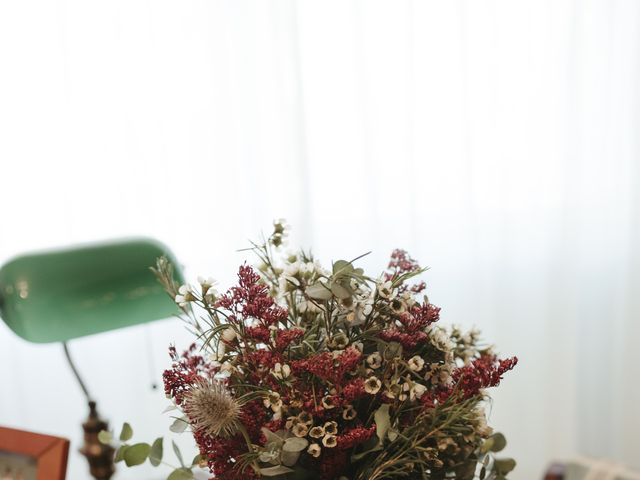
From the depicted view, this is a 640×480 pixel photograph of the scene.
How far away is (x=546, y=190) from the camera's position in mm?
2135

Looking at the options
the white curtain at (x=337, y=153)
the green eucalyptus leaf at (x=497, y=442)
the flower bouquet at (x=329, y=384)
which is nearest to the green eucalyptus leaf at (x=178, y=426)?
the flower bouquet at (x=329, y=384)

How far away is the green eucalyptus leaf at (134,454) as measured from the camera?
2.80 feet

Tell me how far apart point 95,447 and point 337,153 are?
1.13m

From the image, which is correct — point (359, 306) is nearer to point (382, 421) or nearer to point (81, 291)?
point (382, 421)

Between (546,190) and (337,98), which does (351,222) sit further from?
(546,190)

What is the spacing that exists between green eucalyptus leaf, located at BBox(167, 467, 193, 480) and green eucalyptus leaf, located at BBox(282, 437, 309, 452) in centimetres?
16

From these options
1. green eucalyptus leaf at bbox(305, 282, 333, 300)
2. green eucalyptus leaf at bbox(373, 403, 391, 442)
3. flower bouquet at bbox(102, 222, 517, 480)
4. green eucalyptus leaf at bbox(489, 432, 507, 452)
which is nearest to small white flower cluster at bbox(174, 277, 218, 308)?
flower bouquet at bbox(102, 222, 517, 480)

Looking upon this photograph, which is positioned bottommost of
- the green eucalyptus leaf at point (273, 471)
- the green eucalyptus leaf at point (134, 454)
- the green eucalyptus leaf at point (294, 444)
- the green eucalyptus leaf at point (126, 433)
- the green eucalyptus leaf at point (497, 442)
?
the green eucalyptus leaf at point (497, 442)

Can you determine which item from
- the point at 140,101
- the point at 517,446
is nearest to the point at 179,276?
the point at 140,101

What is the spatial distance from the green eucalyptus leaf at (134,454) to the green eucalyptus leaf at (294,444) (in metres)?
0.22

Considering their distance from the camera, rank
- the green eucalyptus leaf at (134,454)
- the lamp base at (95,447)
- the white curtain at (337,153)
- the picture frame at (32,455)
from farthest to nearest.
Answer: the white curtain at (337,153), the lamp base at (95,447), the picture frame at (32,455), the green eucalyptus leaf at (134,454)

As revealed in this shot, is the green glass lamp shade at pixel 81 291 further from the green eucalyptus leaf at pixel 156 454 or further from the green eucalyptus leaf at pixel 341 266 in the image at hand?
the green eucalyptus leaf at pixel 341 266

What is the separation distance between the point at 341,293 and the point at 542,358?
5.38ft

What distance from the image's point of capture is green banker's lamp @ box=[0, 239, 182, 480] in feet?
3.30
